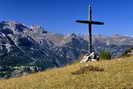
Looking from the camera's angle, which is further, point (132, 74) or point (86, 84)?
point (132, 74)

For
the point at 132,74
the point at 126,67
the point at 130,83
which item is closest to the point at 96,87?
the point at 130,83

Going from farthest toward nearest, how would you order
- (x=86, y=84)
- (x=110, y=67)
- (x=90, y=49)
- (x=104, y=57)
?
(x=90, y=49), (x=104, y=57), (x=110, y=67), (x=86, y=84)

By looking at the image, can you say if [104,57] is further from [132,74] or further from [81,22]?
[132,74]

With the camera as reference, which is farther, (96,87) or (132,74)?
(132,74)

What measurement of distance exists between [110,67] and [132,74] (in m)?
5.37

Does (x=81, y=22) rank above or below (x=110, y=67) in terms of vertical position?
above

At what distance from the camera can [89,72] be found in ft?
97.2

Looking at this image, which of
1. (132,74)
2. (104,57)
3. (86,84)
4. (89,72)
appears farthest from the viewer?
(104,57)

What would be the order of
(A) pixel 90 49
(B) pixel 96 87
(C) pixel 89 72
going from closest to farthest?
1. (B) pixel 96 87
2. (C) pixel 89 72
3. (A) pixel 90 49

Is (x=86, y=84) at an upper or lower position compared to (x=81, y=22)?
lower

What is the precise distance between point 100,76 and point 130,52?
24.3 metres

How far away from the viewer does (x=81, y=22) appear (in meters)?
47.3

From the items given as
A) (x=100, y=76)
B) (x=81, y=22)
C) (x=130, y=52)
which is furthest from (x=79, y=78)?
(x=130, y=52)

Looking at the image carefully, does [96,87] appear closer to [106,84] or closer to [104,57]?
[106,84]
